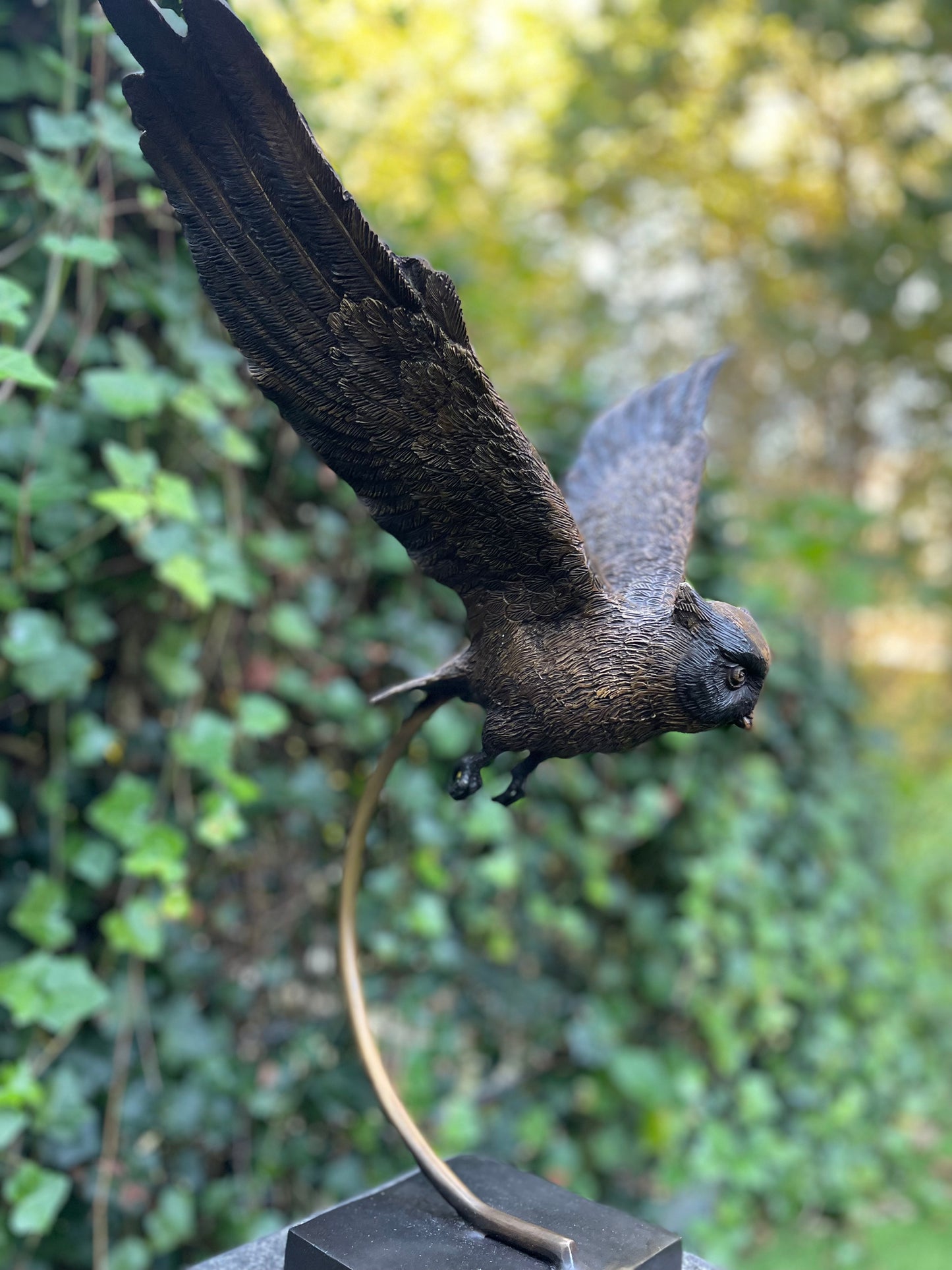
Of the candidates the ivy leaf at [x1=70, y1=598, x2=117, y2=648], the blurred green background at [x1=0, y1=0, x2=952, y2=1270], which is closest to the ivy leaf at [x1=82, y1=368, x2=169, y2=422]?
the blurred green background at [x1=0, y1=0, x2=952, y2=1270]

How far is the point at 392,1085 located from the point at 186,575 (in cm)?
73

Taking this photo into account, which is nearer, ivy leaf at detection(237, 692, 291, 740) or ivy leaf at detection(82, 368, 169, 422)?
ivy leaf at detection(82, 368, 169, 422)

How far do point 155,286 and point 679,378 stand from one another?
0.79 m

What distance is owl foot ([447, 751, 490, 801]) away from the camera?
0.97 m

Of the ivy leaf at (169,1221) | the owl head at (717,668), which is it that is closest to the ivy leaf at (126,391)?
the owl head at (717,668)

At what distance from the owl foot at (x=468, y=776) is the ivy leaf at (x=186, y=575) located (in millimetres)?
591

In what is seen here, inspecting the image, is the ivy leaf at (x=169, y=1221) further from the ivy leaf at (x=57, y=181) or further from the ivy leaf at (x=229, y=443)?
the ivy leaf at (x=57, y=181)

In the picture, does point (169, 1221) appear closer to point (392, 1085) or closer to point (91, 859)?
point (91, 859)

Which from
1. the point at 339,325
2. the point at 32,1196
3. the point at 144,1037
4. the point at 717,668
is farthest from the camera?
the point at 144,1037

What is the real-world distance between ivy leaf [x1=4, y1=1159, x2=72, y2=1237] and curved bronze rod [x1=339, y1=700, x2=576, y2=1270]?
58 cm

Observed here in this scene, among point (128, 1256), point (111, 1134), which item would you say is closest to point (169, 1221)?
point (128, 1256)

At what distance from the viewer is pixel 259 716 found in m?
1.57

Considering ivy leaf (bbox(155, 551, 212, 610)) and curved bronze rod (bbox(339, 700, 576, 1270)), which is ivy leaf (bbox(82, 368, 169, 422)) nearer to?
ivy leaf (bbox(155, 551, 212, 610))

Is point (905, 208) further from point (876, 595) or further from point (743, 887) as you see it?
point (743, 887)
